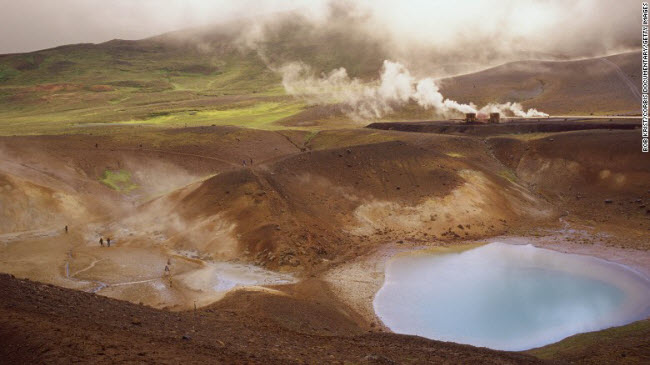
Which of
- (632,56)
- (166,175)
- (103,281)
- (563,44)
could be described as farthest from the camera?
(563,44)

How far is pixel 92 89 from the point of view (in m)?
155

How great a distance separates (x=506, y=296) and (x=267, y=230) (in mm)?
16366

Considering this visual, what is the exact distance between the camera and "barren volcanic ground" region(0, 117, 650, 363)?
58.3 ft

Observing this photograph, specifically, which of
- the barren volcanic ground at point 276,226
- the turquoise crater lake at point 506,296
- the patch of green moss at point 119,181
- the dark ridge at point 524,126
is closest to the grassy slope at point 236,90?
the barren volcanic ground at point 276,226

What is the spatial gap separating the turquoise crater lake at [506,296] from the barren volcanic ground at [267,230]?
187cm

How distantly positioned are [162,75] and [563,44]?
138 meters

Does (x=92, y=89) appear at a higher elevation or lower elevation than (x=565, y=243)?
higher

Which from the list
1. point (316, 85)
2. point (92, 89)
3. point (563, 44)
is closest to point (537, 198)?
point (563, 44)

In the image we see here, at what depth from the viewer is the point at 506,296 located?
89.2 ft

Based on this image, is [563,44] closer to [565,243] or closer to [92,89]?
[565,243]

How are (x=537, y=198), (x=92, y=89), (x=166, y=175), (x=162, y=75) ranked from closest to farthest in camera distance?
(x=537, y=198) → (x=166, y=175) → (x=92, y=89) → (x=162, y=75)

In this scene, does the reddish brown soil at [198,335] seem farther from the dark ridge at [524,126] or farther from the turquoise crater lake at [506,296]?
the dark ridge at [524,126]

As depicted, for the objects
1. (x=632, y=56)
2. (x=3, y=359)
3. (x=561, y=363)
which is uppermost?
(x=632, y=56)

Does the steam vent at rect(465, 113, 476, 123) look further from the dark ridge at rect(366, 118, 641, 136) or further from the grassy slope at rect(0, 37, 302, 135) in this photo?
the grassy slope at rect(0, 37, 302, 135)
